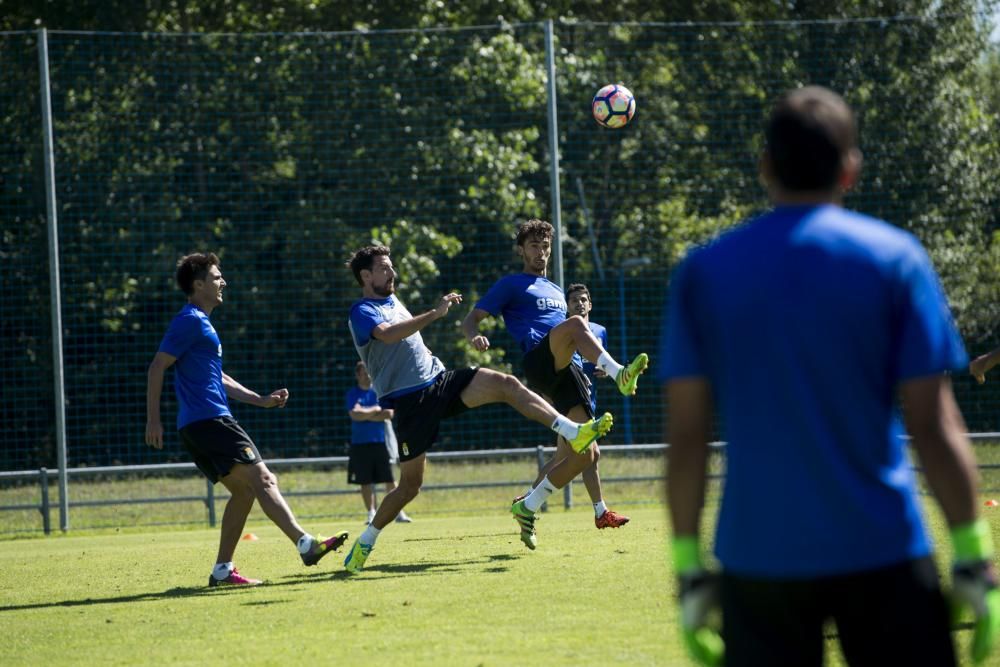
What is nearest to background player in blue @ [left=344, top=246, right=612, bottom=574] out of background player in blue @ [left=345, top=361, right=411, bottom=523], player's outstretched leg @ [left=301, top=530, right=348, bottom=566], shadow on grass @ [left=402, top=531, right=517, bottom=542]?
player's outstretched leg @ [left=301, top=530, right=348, bottom=566]

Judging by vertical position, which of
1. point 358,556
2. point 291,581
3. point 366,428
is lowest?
point 366,428

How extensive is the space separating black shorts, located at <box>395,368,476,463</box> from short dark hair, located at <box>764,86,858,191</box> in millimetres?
6492

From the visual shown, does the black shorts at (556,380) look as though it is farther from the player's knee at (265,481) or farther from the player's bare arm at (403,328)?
the player's knee at (265,481)

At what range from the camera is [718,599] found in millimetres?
3033

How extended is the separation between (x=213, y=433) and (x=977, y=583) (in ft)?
22.8

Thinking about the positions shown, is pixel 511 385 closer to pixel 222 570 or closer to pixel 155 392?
pixel 222 570

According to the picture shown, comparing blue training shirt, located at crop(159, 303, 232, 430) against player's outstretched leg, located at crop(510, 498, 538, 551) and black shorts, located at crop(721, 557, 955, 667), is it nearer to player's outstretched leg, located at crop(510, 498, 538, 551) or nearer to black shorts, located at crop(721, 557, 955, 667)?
player's outstretched leg, located at crop(510, 498, 538, 551)

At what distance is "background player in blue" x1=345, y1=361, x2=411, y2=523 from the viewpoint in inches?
625

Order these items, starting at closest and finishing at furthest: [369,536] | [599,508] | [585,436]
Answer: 1. [585,436]
2. [369,536]
3. [599,508]

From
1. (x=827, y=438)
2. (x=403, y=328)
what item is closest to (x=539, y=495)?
(x=403, y=328)

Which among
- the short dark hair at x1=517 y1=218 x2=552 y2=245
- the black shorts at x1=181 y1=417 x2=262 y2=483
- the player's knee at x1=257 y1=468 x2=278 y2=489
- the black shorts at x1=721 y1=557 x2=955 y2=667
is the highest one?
the short dark hair at x1=517 y1=218 x2=552 y2=245

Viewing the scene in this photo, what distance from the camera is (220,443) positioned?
916 centimetres

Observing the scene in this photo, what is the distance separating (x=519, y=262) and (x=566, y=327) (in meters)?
11.4

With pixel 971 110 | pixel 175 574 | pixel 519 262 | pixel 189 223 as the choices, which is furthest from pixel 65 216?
pixel 971 110
